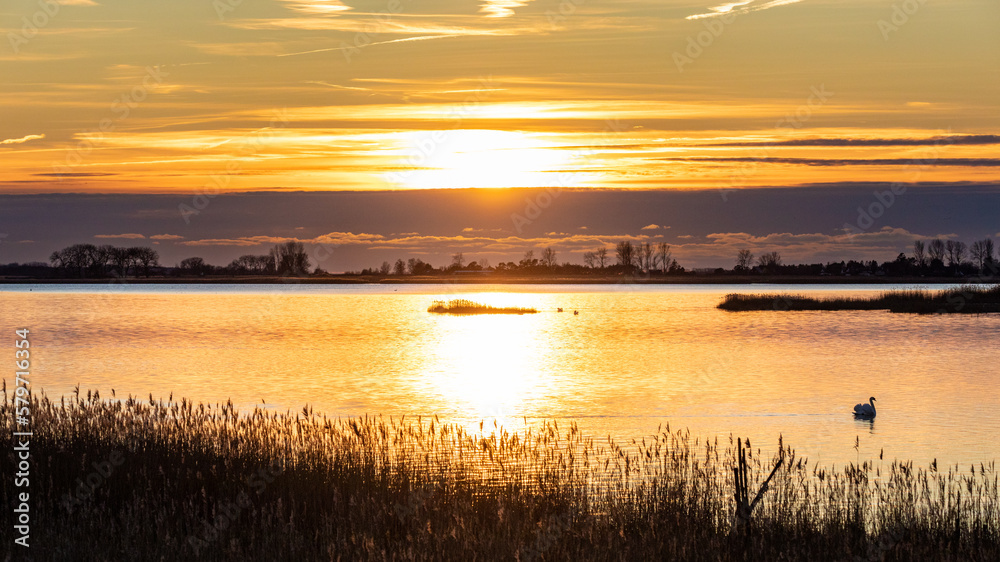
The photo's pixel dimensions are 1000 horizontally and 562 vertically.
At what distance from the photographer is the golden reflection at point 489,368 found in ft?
95.6

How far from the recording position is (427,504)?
13266mm

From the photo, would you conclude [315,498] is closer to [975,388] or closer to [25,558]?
[25,558]

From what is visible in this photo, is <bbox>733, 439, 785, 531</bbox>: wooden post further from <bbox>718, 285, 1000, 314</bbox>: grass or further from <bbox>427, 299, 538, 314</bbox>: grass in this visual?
<bbox>427, 299, 538, 314</bbox>: grass

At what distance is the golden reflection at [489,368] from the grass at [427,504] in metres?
8.30

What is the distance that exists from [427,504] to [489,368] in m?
28.0

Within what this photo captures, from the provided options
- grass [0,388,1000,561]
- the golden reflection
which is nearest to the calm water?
the golden reflection

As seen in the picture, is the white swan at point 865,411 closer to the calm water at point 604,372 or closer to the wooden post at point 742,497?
the calm water at point 604,372

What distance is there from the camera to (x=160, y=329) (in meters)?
64.3

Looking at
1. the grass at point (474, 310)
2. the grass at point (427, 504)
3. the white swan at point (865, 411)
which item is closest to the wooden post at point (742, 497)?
the grass at point (427, 504)

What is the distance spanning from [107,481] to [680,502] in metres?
9.19

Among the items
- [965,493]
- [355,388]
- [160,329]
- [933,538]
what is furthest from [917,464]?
[160,329]

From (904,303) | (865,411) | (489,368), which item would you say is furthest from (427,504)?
(904,303)

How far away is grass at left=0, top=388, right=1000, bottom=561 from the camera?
10.9 m

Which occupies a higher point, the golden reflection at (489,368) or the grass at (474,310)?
the grass at (474,310)
